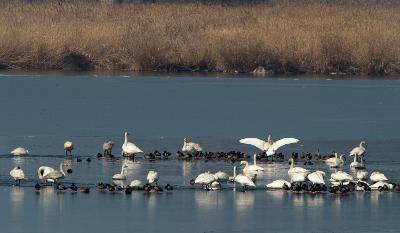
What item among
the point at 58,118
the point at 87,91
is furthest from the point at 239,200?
the point at 87,91

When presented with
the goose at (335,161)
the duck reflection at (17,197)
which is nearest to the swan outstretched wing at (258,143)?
the goose at (335,161)

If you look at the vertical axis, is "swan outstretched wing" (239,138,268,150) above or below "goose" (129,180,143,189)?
above

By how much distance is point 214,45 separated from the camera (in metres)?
30.9

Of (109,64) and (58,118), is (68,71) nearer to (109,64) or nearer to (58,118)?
(109,64)

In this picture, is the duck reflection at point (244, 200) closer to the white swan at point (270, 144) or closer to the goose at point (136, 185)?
the goose at point (136, 185)

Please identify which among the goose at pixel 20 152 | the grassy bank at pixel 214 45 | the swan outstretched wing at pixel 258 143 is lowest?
the goose at pixel 20 152

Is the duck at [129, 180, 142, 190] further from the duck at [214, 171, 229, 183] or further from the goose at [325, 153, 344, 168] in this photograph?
the goose at [325, 153, 344, 168]

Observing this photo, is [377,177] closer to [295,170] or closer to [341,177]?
[341,177]

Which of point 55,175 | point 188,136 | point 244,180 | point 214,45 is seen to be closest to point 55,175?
point 55,175

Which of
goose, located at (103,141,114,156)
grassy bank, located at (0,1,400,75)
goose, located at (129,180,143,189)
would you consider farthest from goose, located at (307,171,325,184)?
grassy bank, located at (0,1,400,75)

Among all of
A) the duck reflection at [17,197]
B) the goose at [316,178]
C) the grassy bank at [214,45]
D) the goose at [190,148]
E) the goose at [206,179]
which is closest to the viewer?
the duck reflection at [17,197]

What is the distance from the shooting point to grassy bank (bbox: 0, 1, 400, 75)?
30422mm

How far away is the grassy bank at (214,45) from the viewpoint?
30.4 metres

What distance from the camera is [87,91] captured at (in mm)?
25500
